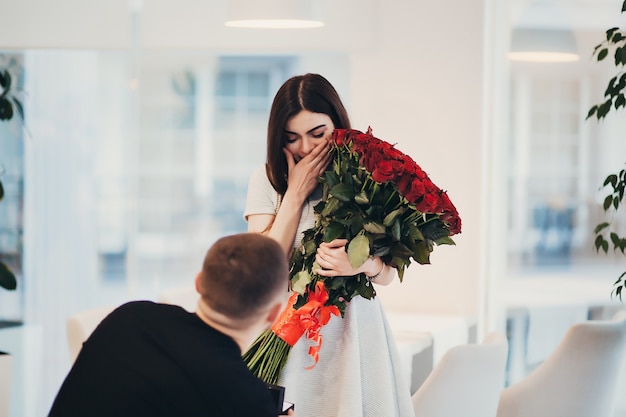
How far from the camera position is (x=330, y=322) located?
2.37 m

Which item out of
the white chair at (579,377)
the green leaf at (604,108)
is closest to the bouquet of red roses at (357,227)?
the green leaf at (604,108)

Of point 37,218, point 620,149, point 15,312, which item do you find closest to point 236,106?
point 37,218

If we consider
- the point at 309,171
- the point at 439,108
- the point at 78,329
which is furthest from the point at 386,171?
the point at 439,108

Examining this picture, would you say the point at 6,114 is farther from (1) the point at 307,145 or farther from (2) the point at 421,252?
(2) the point at 421,252

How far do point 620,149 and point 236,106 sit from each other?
2.05 meters

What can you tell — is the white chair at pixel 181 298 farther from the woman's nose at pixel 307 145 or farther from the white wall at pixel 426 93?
the woman's nose at pixel 307 145

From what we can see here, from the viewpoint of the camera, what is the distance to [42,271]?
491 cm

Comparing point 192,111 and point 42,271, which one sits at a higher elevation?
point 192,111

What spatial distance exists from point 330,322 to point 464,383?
2.45 ft

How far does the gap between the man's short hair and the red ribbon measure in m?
0.70

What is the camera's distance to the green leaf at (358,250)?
7.07ft

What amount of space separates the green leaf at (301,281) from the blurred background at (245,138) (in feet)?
6.99

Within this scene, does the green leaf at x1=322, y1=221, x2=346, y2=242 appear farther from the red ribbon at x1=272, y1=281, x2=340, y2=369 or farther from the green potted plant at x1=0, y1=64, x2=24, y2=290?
the green potted plant at x1=0, y1=64, x2=24, y2=290

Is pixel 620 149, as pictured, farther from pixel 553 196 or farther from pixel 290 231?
pixel 290 231
